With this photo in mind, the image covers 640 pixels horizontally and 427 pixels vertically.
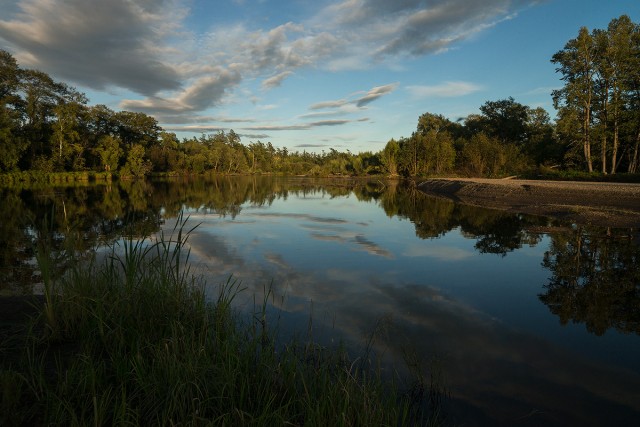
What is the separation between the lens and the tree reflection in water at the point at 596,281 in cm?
650

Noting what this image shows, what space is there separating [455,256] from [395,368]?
7449mm

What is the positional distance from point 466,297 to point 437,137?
69.4m

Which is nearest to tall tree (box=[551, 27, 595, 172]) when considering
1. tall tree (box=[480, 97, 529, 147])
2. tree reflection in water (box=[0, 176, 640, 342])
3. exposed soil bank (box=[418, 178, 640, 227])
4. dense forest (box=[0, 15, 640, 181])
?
dense forest (box=[0, 15, 640, 181])

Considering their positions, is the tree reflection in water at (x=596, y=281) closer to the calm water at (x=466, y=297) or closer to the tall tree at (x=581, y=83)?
the calm water at (x=466, y=297)

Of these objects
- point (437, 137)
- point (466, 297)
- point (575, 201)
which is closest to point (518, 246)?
point (466, 297)

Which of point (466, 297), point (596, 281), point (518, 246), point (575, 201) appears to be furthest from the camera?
point (575, 201)

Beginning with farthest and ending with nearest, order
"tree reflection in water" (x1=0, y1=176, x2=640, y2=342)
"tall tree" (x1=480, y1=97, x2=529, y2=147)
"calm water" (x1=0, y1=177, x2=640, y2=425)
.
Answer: "tall tree" (x1=480, y1=97, x2=529, y2=147) → "tree reflection in water" (x1=0, y1=176, x2=640, y2=342) → "calm water" (x1=0, y1=177, x2=640, y2=425)

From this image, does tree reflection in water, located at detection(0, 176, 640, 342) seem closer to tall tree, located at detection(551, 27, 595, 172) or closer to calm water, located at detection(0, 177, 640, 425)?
calm water, located at detection(0, 177, 640, 425)

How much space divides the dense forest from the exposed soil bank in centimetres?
1264

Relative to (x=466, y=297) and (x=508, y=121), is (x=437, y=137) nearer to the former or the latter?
(x=508, y=121)

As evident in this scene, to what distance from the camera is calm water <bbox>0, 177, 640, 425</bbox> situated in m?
4.38

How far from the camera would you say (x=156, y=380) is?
312cm

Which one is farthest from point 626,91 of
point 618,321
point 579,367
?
point 579,367

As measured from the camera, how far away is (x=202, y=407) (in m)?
A: 3.01
